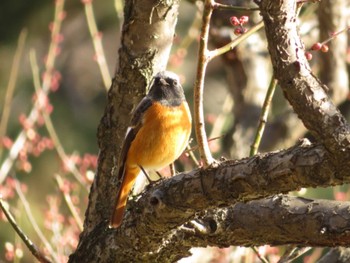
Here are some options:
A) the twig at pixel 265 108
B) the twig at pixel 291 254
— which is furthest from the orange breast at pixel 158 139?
the twig at pixel 291 254

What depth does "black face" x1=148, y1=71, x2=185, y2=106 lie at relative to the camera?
3.55 m

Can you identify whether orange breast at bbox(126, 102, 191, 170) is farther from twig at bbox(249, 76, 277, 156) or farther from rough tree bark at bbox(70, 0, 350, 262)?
twig at bbox(249, 76, 277, 156)

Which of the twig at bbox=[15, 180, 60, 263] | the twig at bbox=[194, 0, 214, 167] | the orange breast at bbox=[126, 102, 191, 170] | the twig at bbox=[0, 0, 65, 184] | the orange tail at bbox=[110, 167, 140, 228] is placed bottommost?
the twig at bbox=[194, 0, 214, 167]

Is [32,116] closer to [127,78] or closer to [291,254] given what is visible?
[127,78]

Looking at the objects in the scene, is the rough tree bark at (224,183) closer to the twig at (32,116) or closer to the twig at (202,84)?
the twig at (202,84)

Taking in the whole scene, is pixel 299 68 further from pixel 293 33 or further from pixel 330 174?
pixel 330 174

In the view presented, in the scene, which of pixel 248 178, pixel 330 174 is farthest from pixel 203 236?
pixel 330 174

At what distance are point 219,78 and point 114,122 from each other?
948cm

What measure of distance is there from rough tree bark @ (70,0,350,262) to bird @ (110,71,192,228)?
2.5 inches

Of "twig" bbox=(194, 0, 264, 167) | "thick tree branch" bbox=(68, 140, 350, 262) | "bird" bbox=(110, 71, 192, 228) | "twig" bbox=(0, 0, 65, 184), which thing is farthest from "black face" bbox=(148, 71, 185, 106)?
"twig" bbox=(0, 0, 65, 184)

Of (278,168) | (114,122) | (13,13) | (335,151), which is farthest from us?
(13,13)

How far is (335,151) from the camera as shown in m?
2.27

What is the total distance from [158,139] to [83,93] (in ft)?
31.4

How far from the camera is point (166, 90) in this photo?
12.1 ft
